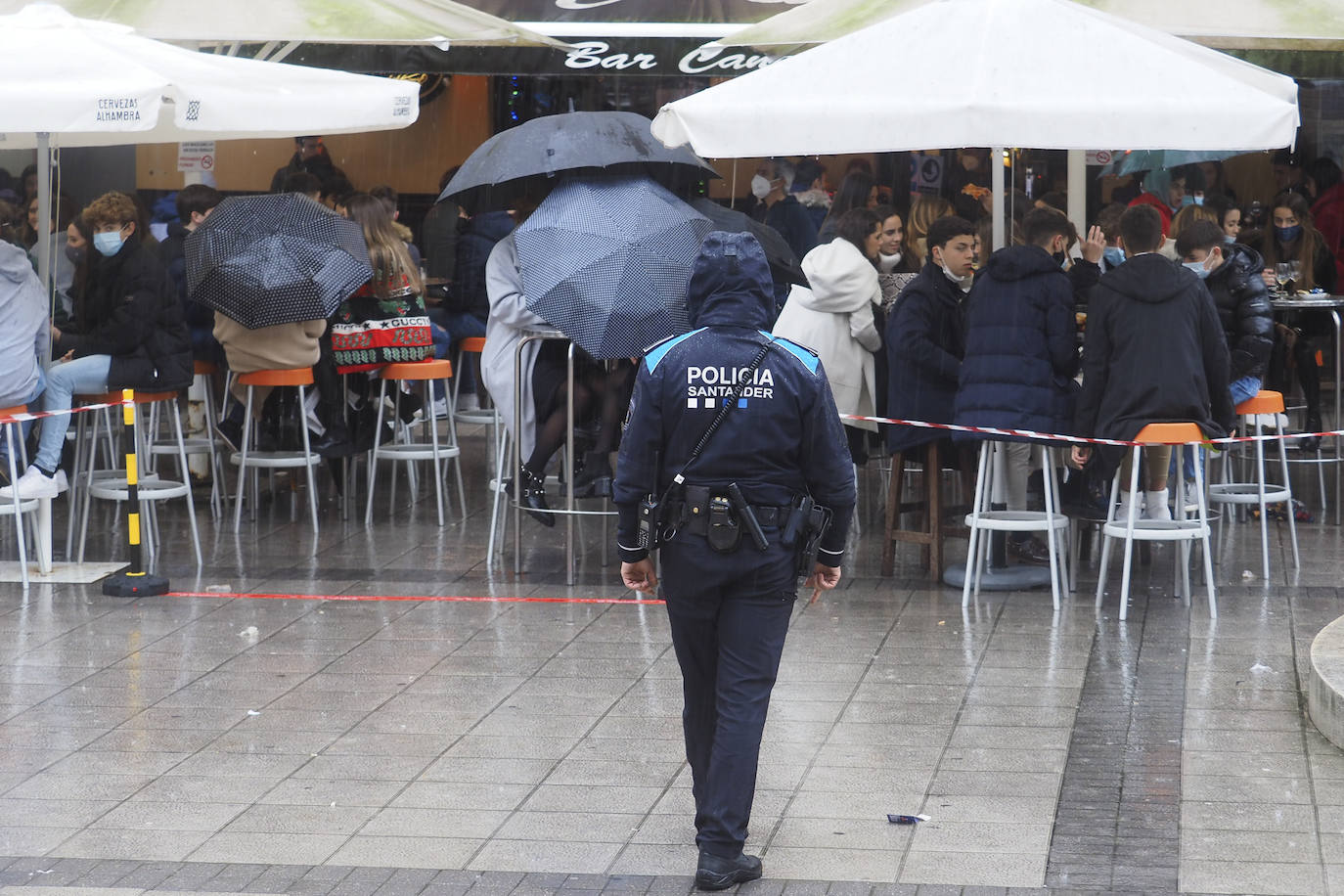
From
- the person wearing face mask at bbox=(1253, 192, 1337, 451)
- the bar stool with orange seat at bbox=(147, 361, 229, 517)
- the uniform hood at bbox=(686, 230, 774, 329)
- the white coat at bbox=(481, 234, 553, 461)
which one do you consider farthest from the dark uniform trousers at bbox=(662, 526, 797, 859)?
the person wearing face mask at bbox=(1253, 192, 1337, 451)

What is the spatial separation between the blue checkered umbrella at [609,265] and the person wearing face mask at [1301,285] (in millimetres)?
3907

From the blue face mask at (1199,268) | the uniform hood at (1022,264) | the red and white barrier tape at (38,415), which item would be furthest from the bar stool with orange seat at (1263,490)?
the red and white barrier tape at (38,415)

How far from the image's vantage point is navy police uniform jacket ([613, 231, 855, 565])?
5.07m

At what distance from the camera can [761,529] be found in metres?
5.07

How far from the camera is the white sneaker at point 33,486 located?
9.17m

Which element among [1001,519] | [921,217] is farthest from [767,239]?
[921,217]

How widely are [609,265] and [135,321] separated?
2.71 meters

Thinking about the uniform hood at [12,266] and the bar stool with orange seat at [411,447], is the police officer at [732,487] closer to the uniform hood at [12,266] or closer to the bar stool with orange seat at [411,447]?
the uniform hood at [12,266]

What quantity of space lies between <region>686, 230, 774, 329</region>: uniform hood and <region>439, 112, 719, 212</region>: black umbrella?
Answer: 3.93 m

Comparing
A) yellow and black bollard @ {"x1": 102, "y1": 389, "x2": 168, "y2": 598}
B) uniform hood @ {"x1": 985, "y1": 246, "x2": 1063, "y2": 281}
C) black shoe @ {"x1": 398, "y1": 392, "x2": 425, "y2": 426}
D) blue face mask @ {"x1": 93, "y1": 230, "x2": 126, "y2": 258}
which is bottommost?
yellow and black bollard @ {"x1": 102, "y1": 389, "x2": 168, "y2": 598}

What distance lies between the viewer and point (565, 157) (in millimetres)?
9055

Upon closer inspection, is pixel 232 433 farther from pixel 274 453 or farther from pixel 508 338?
pixel 508 338

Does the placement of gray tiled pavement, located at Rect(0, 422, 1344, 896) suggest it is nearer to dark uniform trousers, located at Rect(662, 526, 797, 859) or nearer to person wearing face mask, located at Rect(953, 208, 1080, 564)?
dark uniform trousers, located at Rect(662, 526, 797, 859)

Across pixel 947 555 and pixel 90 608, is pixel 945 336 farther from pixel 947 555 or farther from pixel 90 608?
pixel 90 608
